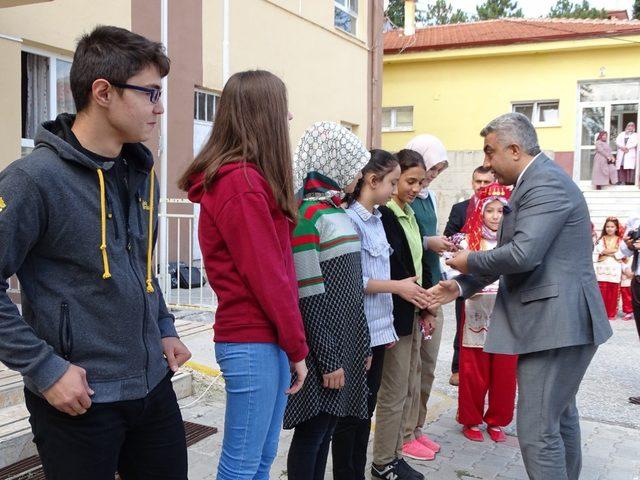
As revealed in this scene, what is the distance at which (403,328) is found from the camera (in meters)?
3.58

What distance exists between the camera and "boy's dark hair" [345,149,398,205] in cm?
327

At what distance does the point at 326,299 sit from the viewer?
2.66 metres

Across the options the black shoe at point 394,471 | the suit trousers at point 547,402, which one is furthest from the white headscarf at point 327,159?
the black shoe at point 394,471

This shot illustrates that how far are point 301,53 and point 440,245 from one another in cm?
906

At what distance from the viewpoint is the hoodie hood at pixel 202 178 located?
2211mm

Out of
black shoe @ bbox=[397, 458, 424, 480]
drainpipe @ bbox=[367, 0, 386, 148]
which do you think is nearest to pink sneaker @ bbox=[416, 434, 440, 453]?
black shoe @ bbox=[397, 458, 424, 480]

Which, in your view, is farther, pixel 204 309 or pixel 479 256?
pixel 204 309

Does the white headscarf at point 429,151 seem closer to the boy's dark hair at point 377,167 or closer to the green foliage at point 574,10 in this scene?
the boy's dark hair at point 377,167

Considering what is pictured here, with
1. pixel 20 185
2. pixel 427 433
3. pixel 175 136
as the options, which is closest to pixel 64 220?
pixel 20 185

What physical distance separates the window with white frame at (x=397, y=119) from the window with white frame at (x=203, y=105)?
41.5ft

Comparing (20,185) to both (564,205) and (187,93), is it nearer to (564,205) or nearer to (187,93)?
(564,205)

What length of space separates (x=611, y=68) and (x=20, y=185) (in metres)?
20.6

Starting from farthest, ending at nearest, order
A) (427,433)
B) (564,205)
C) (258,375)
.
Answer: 1. (427,433)
2. (564,205)
3. (258,375)

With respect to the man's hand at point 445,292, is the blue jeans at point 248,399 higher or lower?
lower
